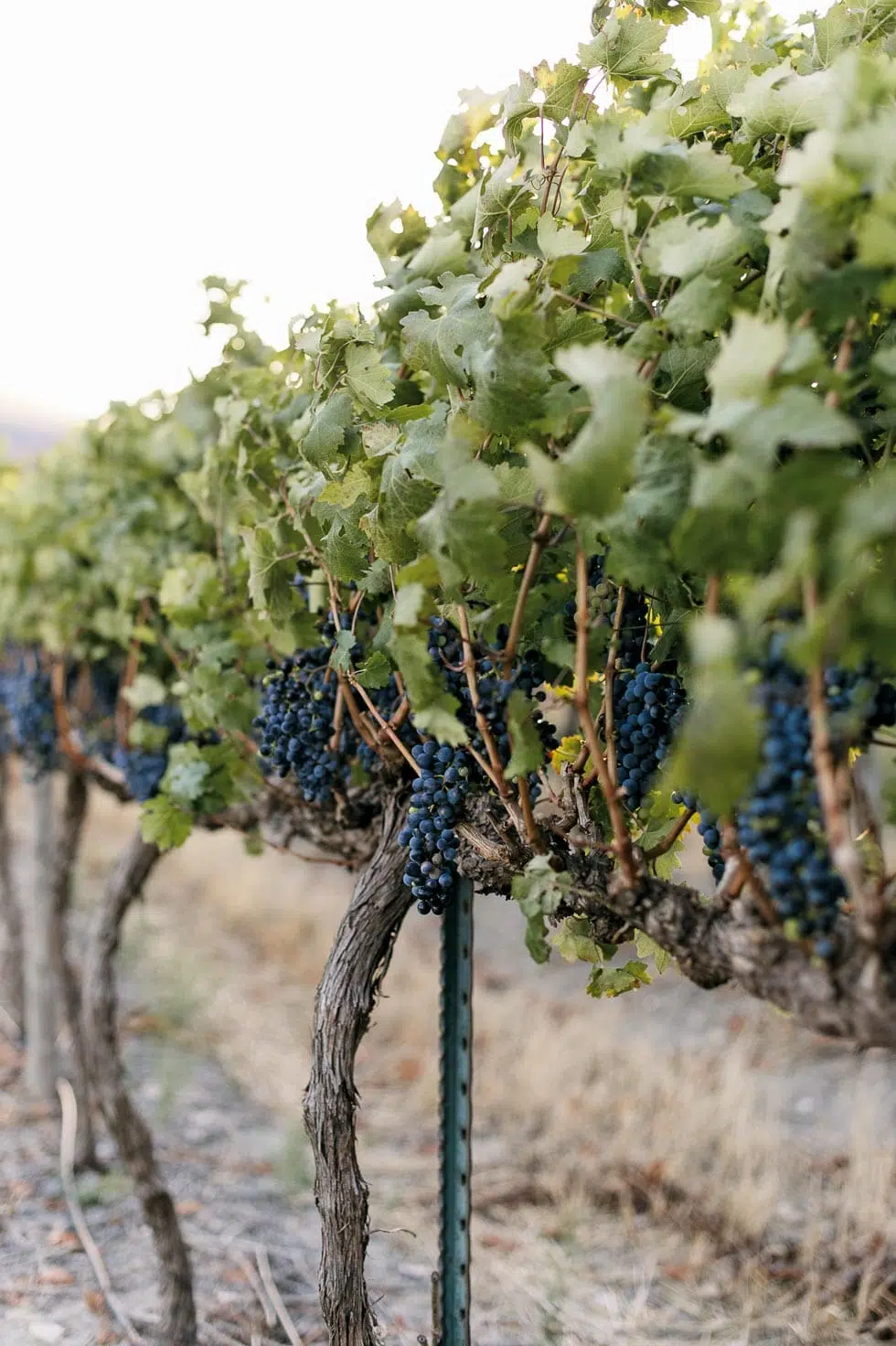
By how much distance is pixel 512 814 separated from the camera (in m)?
1.78

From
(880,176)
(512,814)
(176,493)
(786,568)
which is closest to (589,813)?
(512,814)

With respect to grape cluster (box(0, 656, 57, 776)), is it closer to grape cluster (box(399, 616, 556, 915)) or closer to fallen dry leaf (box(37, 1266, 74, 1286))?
fallen dry leaf (box(37, 1266, 74, 1286))

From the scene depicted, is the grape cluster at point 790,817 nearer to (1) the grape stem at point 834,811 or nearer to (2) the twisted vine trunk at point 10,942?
(1) the grape stem at point 834,811

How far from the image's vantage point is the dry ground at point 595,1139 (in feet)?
12.5

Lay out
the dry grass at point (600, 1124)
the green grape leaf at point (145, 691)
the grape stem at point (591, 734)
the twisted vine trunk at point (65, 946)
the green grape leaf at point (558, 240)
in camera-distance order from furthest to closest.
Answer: the twisted vine trunk at point (65, 946), the dry grass at point (600, 1124), the green grape leaf at point (145, 691), the green grape leaf at point (558, 240), the grape stem at point (591, 734)

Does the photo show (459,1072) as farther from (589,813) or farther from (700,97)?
(700,97)

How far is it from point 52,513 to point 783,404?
3653 mm

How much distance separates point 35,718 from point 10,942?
2.73 m

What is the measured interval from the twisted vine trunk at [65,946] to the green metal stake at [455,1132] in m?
2.36

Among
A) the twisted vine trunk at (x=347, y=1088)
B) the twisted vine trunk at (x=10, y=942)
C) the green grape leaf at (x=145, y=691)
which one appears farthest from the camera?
the twisted vine trunk at (x=10, y=942)

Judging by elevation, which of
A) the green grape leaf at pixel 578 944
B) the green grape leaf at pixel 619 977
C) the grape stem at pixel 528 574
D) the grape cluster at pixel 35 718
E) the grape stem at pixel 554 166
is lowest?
the green grape leaf at pixel 619 977

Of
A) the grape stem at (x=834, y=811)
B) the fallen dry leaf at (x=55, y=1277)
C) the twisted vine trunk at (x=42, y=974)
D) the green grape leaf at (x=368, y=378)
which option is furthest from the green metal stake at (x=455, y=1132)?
the twisted vine trunk at (x=42, y=974)

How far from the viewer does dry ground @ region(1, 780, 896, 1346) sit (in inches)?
150

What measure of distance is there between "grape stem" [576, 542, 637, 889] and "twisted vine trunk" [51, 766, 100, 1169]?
3419mm
